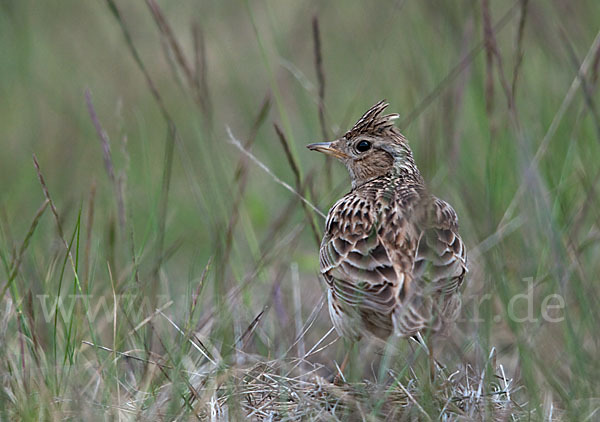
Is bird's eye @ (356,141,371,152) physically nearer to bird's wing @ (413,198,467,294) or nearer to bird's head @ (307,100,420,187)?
bird's head @ (307,100,420,187)

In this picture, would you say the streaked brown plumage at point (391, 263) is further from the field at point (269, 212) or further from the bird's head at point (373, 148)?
the bird's head at point (373, 148)

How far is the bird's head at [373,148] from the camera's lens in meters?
5.09

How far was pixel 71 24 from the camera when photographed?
10.6 m

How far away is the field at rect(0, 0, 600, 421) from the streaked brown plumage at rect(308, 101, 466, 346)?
14 cm

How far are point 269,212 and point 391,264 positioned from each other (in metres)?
4.01

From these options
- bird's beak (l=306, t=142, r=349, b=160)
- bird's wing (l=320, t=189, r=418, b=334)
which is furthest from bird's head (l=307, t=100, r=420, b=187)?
bird's wing (l=320, t=189, r=418, b=334)

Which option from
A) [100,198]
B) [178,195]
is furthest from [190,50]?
[100,198]

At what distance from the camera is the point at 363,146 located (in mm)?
5164

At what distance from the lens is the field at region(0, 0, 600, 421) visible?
355 centimetres

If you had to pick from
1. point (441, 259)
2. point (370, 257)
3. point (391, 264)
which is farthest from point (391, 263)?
point (441, 259)

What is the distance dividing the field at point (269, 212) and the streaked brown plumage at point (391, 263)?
14 cm

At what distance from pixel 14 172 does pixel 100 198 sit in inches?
47.8

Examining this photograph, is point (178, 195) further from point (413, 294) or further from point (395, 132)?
point (413, 294)

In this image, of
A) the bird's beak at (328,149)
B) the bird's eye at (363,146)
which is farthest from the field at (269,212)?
the bird's eye at (363,146)
